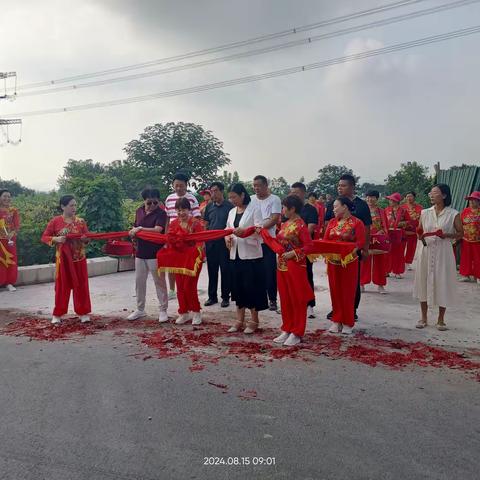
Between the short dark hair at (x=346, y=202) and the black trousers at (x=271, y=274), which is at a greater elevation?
the short dark hair at (x=346, y=202)

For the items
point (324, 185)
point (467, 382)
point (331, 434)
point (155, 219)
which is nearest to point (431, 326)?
point (467, 382)

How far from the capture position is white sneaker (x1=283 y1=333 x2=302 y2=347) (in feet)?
16.8

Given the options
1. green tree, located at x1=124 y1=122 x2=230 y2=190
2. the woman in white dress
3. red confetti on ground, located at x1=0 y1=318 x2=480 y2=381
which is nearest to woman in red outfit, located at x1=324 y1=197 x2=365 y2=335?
red confetti on ground, located at x1=0 y1=318 x2=480 y2=381

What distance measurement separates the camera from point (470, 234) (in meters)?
9.59

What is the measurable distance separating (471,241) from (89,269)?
816 centimetres

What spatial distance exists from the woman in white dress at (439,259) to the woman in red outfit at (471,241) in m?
3.99

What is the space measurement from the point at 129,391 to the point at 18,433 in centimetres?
92

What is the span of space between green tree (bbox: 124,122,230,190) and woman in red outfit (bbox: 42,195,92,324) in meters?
17.2

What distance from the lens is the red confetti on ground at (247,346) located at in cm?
462

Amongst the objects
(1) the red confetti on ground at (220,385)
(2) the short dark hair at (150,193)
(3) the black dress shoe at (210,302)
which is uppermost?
(2) the short dark hair at (150,193)

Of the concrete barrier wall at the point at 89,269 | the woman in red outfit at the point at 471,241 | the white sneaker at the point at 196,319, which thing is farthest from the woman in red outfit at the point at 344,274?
the concrete barrier wall at the point at 89,269

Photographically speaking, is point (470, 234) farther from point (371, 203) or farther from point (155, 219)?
point (155, 219)

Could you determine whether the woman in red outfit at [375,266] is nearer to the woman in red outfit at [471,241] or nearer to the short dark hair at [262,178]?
the woman in red outfit at [471,241]

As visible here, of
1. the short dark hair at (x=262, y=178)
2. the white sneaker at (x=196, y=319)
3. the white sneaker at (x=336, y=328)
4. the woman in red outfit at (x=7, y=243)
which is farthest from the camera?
the woman in red outfit at (x=7, y=243)
